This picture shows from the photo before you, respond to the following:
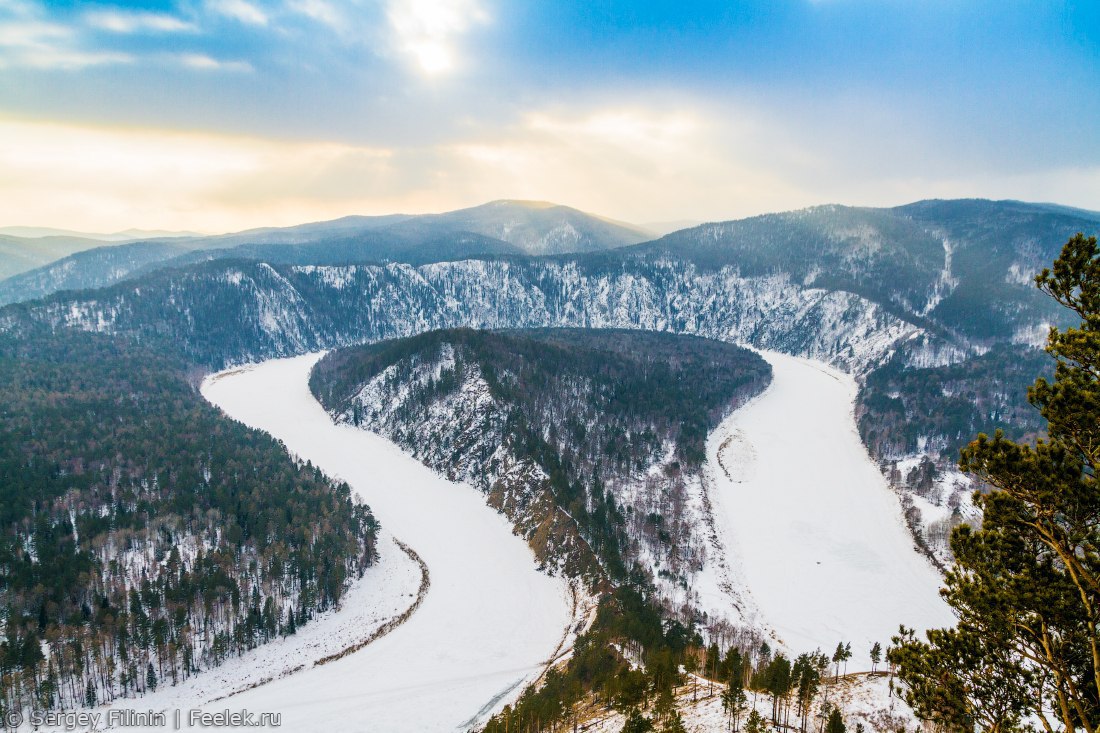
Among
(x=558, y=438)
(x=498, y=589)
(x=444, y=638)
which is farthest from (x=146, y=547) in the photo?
(x=558, y=438)

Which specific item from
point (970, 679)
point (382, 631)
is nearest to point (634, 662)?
point (382, 631)

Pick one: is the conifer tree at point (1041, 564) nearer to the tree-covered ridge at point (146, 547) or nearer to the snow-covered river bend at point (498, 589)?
the snow-covered river bend at point (498, 589)

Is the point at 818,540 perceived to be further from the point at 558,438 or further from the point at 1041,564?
the point at 1041,564

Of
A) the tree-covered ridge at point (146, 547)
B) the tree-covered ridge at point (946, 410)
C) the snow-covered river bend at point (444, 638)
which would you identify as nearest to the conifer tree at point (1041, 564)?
the snow-covered river bend at point (444, 638)

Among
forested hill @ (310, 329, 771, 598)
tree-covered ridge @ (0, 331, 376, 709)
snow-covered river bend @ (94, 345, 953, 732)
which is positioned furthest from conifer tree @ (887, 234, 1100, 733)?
tree-covered ridge @ (0, 331, 376, 709)

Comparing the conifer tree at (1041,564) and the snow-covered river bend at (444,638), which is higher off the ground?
the conifer tree at (1041,564)

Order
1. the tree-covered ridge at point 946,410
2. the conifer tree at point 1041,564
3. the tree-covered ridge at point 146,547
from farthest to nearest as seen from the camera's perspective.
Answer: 1. the tree-covered ridge at point 946,410
2. the tree-covered ridge at point 146,547
3. the conifer tree at point 1041,564

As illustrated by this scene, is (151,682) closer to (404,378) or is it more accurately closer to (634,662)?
(634,662)
